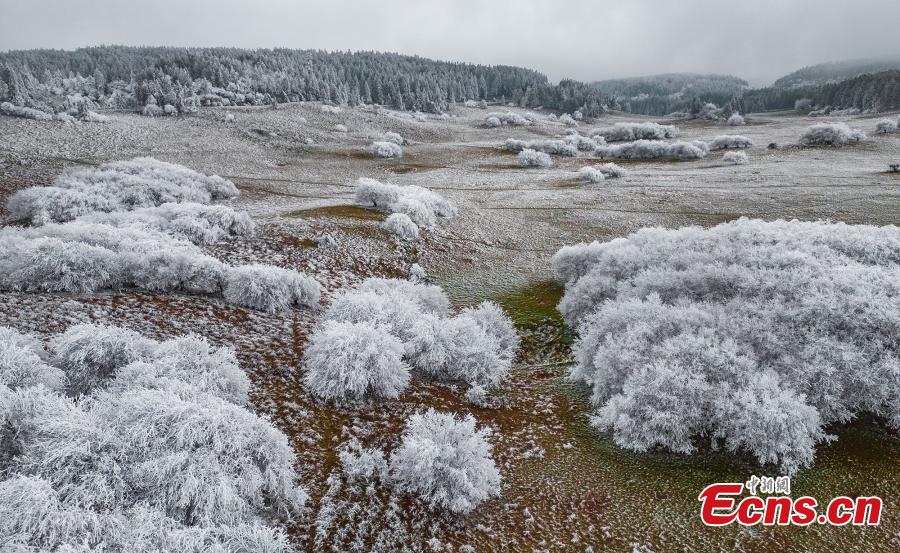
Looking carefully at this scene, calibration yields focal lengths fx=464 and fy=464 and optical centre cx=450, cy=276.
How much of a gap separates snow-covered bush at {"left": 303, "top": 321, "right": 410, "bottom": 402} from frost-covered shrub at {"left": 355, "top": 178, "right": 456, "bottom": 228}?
42.6ft

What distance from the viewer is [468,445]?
7121 millimetres

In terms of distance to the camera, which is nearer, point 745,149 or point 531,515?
point 531,515

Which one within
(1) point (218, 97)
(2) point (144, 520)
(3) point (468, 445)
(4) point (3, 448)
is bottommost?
(3) point (468, 445)

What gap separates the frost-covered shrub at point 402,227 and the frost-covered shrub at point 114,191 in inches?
429

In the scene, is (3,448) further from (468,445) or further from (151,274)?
(151,274)

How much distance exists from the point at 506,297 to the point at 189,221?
11478mm

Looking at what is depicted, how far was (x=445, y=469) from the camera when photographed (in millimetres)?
6727

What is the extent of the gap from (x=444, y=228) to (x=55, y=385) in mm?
16824

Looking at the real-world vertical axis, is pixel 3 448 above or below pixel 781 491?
above

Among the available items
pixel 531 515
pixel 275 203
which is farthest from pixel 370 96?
pixel 531 515

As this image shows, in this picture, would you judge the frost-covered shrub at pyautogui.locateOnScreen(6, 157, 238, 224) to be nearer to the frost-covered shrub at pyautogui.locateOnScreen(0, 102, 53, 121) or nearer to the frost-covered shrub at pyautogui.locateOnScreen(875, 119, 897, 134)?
the frost-covered shrub at pyautogui.locateOnScreen(0, 102, 53, 121)

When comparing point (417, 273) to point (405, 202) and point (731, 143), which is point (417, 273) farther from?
point (731, 143)

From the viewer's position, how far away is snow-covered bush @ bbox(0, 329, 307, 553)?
4594 millimetres

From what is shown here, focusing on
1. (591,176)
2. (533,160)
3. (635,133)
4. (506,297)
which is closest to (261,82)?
(635,133)
